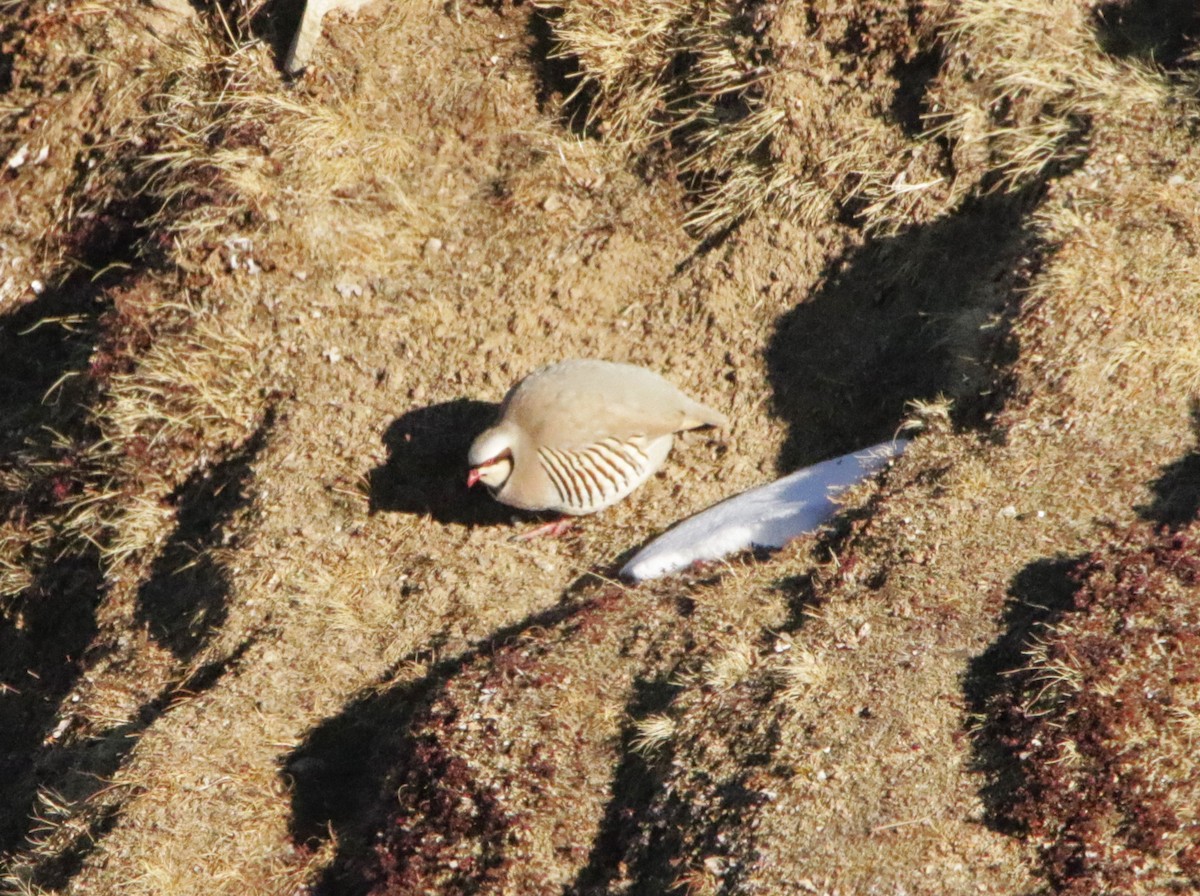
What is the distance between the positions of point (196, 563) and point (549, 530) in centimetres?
208

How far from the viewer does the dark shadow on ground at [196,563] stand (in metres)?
6.79

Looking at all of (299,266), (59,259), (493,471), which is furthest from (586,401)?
(59,259)

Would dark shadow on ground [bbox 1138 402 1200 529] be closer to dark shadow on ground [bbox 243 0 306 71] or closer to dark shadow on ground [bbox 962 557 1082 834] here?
dark shadow on ground [bbox 962 557 1082 834]

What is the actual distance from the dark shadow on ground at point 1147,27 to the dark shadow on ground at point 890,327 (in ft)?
3.51

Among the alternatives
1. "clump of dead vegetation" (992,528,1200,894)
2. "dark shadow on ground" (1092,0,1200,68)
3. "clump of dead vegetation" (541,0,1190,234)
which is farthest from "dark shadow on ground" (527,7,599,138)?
"clump of dead vegetation" (992,528,1200,894)

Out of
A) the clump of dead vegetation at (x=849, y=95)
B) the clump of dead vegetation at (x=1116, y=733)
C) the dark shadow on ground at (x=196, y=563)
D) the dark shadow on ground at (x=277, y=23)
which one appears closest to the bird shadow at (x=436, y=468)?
the dark shadow on ground at (x=196, y=563)

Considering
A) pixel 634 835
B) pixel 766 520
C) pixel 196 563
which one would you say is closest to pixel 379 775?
pixel 634 835

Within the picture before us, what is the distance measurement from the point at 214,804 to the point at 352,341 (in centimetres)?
295

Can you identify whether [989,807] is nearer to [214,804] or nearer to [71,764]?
[214,804]

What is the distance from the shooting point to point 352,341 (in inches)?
295

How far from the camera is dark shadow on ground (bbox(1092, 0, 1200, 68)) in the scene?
6.85 meters

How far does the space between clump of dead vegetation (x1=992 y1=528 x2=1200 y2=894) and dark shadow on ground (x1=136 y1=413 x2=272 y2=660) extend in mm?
4329

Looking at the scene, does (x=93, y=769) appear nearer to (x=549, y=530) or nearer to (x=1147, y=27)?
(x=549, y=530)

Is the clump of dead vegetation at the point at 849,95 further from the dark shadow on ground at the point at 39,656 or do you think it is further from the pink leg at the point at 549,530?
the dark shadow on ground at the point at 39,656
